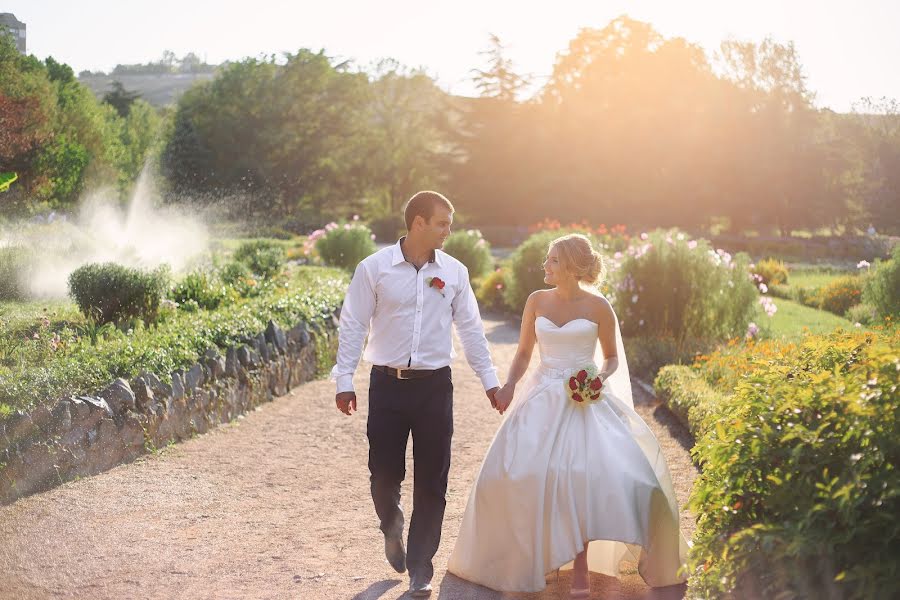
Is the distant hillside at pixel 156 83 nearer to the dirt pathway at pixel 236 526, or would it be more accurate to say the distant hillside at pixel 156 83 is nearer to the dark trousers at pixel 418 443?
the dirt pathway at pixel 236 526

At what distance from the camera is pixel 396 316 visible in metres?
4.88

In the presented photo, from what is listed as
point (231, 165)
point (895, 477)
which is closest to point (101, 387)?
point (895, 477)

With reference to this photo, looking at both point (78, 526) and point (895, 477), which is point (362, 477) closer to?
point (78, 526)

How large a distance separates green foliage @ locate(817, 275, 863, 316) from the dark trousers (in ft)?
50.6

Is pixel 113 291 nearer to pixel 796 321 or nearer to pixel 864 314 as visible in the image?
pixel 796 321

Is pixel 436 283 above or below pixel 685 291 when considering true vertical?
above

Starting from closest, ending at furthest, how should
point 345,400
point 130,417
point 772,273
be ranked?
1. point 345,400
2. point 130,417
3. point 772,273

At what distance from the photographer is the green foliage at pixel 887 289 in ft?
47.0

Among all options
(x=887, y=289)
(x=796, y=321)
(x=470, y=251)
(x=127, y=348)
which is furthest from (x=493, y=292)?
(x=127, y=348)

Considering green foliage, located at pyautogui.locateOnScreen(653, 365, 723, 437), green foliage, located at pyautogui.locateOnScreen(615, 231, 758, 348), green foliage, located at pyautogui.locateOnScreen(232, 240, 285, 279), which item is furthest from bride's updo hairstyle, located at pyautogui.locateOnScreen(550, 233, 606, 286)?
green foliage, located at pyautogui.locateOnScreen(232, 240, 285, 279)

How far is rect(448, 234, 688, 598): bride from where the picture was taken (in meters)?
4.65

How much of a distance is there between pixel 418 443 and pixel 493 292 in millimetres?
14693

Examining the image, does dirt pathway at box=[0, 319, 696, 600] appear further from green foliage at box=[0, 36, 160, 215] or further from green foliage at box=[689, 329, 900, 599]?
green foliage at box=[0, 36, 160, 215]

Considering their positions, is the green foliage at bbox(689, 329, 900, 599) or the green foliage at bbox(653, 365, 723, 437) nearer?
the green foliage at bbox(689, 329, 900, 599)
